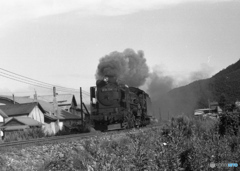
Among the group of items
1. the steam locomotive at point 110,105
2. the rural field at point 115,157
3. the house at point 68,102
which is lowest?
the rural field at point 115,157

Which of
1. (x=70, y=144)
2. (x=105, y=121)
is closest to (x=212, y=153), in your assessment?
(x=70, y=144)

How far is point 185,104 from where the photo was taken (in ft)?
277

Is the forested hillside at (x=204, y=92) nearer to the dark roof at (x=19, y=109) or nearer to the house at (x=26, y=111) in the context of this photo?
the house at (x=26, y=111)

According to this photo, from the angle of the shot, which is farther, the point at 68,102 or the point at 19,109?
the point at 68,102

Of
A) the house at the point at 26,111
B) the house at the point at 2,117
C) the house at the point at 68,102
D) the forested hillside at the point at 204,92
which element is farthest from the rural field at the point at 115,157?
the forested hillside at the point at 204,92

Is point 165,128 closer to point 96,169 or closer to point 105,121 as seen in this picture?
point 105,121

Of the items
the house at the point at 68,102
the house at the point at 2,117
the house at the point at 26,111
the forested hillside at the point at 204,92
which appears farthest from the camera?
the forested hillside at the point at 204,92

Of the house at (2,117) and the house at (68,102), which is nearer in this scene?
the house at (2,117)

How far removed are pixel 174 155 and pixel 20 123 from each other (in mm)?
32765

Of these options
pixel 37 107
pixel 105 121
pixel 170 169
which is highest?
pixel 37 107

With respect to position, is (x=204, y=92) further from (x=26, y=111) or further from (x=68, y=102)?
(x=26, y=111)

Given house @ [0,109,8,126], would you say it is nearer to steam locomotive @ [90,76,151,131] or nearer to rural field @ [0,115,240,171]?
steam locomotive @ [90,76,151,131]

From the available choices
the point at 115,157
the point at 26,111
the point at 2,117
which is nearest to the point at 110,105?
the point at 115,157

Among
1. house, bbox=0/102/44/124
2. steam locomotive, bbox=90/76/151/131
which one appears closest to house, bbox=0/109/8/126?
house, bbox=0/102/44/124
